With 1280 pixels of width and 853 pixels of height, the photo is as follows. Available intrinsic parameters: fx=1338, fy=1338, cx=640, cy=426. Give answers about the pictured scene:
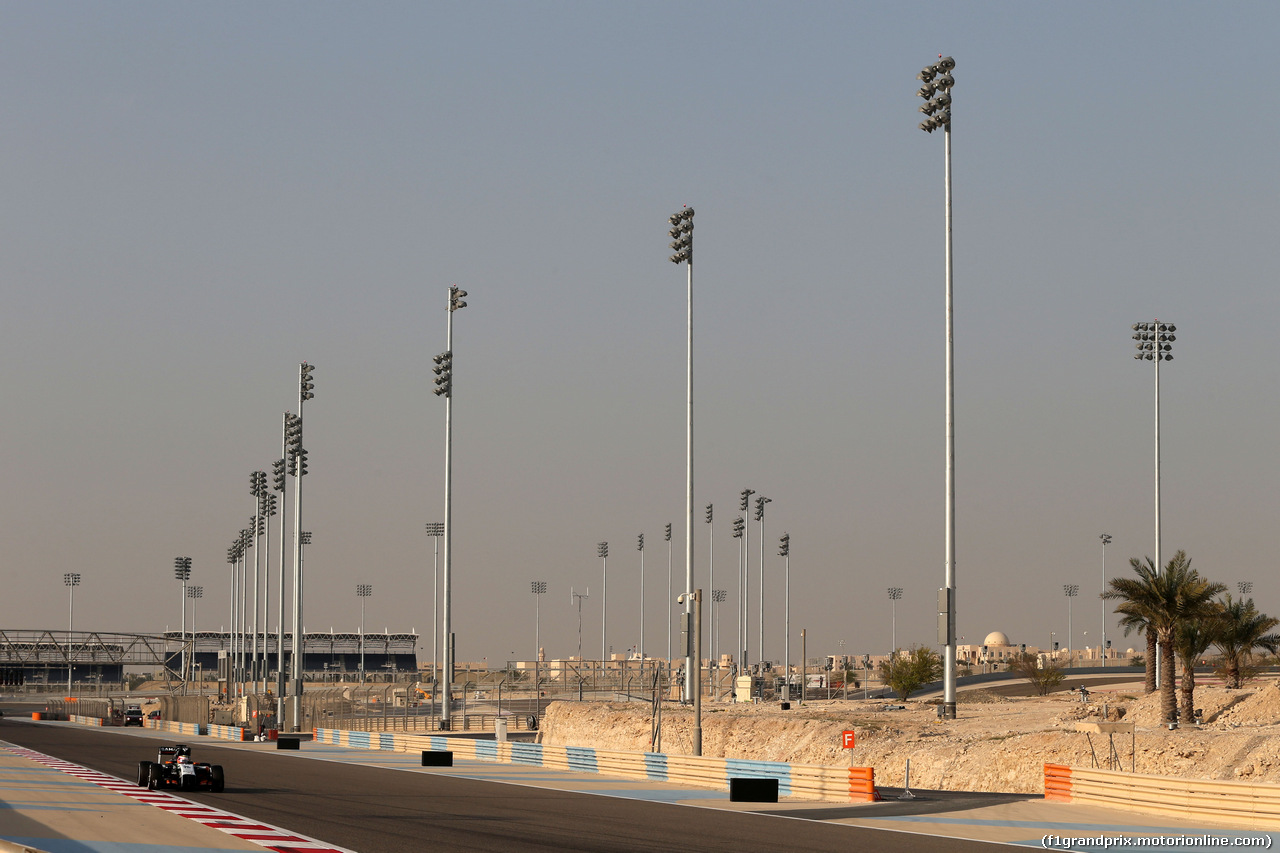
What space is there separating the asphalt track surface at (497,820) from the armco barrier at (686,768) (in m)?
3.70

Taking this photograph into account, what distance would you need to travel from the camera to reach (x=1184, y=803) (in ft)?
84.6

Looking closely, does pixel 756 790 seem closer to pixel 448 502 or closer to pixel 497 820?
pixel 497 820

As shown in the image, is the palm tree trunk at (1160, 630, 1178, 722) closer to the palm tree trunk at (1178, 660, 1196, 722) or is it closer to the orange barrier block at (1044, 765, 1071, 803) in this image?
the palm tree trunk at (1178, 660, 1196, 722)

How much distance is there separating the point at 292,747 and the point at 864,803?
40.2 m

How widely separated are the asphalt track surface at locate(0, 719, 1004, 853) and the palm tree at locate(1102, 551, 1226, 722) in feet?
90.4

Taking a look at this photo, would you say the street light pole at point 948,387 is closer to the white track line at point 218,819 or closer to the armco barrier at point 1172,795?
the armco barrier at point 1172,795

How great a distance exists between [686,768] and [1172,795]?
14053 millimetres

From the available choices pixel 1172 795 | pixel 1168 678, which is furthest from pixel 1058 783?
pixel 1168 678

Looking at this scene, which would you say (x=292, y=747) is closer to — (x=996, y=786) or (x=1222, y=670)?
(x=996, y=786)

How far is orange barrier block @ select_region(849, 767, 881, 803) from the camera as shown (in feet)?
101

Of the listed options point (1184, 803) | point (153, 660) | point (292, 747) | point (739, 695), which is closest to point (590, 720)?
point (292, 747)

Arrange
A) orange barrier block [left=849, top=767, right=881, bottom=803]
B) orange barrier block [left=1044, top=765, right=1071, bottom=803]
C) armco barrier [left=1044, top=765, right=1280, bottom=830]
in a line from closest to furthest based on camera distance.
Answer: armco barrier [left=1044, top=765, right=1280, bottom=830] → orange barrier block [left=1044, top=765, right=1071, bottom=803] → orange barrier block [left=849, top=767, right=881, bottom=803]

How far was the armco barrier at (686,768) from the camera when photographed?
31.7 meters

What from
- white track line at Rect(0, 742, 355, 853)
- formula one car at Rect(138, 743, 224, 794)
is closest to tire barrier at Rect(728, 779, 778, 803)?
white track line at Rect(0, 742, 355, 853)
